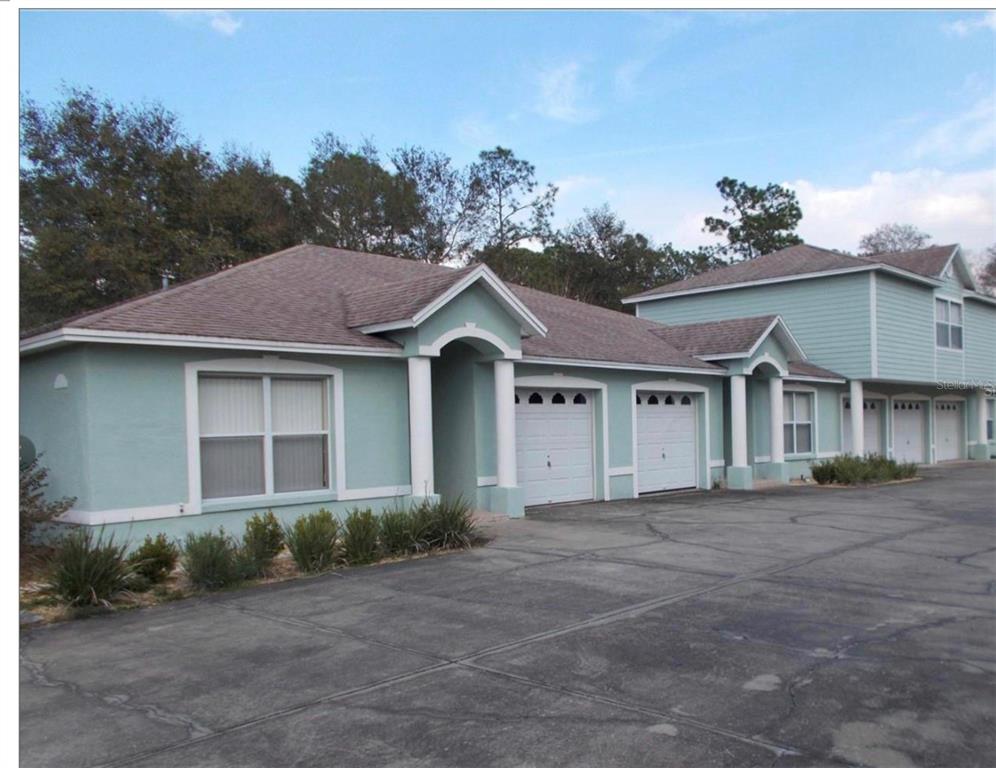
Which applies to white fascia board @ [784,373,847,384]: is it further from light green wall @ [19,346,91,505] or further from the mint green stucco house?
light green wall @ [19,346,91,505]

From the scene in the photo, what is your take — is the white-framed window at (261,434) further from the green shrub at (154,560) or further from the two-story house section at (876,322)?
the two-story house section at (876,322)

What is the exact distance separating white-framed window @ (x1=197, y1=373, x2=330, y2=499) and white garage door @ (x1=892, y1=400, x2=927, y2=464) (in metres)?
23.6

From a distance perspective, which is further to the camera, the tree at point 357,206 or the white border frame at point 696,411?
the tree at point 357,206

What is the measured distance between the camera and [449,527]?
11.4 metres

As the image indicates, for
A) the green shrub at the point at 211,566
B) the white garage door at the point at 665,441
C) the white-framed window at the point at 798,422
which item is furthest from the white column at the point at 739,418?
the green shrub at the point at 211,566

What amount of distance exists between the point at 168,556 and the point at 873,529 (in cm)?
1050

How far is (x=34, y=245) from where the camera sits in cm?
2927

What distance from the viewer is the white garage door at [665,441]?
1870 cm

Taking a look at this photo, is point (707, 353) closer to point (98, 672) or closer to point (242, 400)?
point (242, 400)

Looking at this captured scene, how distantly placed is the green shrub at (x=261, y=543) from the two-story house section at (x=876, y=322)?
15.5m

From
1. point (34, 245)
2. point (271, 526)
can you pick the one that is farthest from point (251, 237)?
point (271, 526)

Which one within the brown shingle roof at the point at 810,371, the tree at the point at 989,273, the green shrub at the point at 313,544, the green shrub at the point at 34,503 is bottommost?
the green shrub at the point at 313,544

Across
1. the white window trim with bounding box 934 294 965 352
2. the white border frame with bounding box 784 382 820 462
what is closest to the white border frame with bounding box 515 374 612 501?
the white border frame with bounding box 784 382 820 462

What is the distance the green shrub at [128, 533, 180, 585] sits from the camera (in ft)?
30.2
